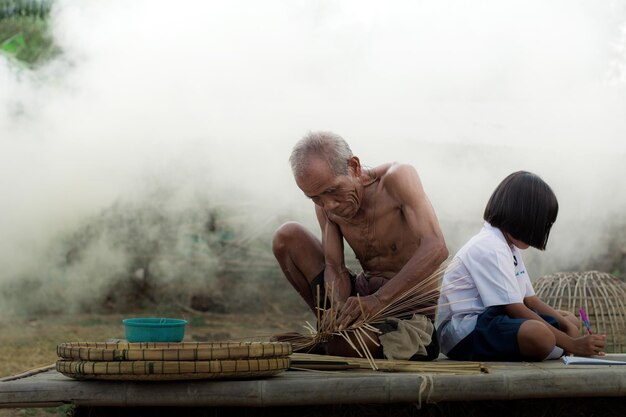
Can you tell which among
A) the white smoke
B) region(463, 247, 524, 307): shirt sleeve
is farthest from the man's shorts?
the white smoke

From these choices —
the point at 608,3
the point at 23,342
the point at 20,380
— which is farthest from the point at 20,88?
the point at 608,3

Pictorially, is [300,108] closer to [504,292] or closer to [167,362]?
[504,292]

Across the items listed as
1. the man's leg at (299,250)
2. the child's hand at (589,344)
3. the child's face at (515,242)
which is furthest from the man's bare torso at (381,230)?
the child's hand at (589,344)

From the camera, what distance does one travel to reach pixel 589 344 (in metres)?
3.17

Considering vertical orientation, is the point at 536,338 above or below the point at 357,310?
below

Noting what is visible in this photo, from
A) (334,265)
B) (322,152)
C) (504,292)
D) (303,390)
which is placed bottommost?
(303,390)

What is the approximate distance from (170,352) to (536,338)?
1372 millimetres

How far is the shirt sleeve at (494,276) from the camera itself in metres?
3.19

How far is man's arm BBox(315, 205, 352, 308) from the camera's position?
11.3 ft

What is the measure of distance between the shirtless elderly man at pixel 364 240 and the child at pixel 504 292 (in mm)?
124

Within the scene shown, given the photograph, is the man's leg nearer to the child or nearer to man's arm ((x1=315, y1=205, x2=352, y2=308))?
man's arm ((x1=315, y1=205, x2=352, y2=308))

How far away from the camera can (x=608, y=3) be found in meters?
8.45

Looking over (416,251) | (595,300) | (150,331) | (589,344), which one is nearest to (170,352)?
(150,331)

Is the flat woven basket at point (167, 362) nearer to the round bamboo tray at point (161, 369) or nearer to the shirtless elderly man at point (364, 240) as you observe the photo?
the round bamboo tray at point (161, 369)
